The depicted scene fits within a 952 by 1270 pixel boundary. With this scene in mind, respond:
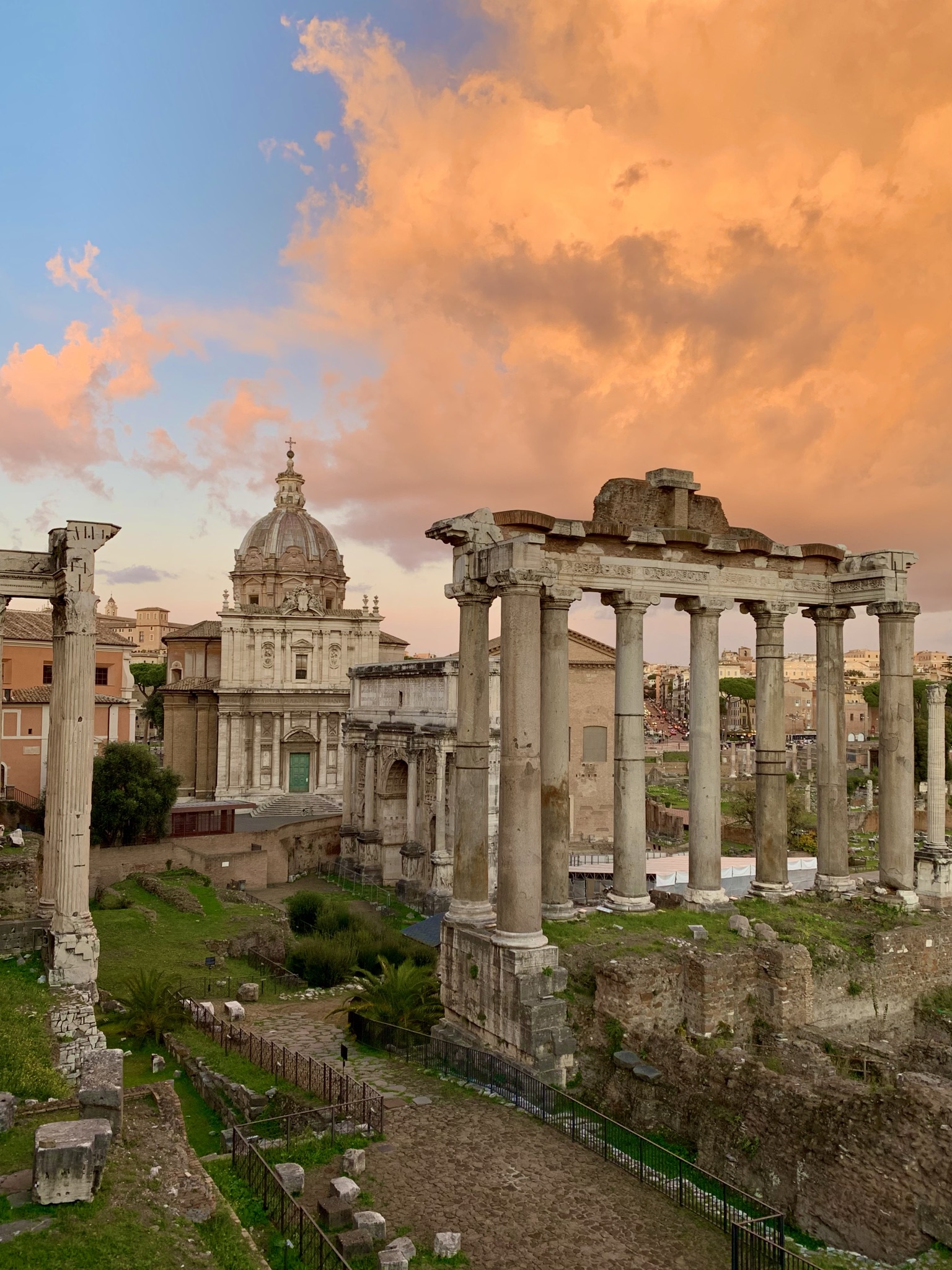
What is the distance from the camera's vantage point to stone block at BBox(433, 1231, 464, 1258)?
8992 millimetres

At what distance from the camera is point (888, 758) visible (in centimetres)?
1880

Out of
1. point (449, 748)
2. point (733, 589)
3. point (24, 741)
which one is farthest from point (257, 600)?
point (733, 589)

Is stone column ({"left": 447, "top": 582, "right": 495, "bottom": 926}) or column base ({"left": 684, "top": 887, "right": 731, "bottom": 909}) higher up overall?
stone column ({"left": 447, "top": 582, "right": 495, "bottom": 926})

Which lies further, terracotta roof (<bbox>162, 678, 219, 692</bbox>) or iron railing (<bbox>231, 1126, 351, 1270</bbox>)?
terracotta roof (<bbox>162, 678, 219, 692</bbox>)

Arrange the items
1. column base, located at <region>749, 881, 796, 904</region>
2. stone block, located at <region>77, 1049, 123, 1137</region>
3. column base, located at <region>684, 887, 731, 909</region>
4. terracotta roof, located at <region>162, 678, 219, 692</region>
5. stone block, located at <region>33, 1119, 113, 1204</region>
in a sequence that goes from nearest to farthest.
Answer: stone block, located at <region>33, 1119, 113, 1204</region>, stone block, located at <region>77, 1049, 123, 1137</region>, column base, located at <region>684, 887, 731, 909</region>, column base, located at <region>749, 881, 796, 904</region>, terracotta roof, located at <region>162, 678, 219, 692</region>

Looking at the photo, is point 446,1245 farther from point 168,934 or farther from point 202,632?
point 202,632

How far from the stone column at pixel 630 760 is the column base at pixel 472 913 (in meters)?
2.94

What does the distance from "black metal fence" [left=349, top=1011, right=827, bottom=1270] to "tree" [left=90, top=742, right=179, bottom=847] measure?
24.6 meters

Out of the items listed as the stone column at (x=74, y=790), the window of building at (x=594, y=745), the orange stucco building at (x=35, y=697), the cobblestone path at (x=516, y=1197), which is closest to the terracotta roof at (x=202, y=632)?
the orange stucco building at (x=35, y=697)

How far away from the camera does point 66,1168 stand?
26.4 feet

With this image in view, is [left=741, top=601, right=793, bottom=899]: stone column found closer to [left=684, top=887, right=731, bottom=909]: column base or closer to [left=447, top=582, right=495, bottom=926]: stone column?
[left=684, top=887, right=731, bottom=909]: column base

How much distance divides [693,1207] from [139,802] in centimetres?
3160

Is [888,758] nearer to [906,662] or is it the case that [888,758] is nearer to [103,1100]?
[906,662]

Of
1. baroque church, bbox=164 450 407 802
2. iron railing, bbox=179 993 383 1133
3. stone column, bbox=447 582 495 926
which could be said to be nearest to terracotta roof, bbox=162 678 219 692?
baroque church, bbox=164 450 407 802
